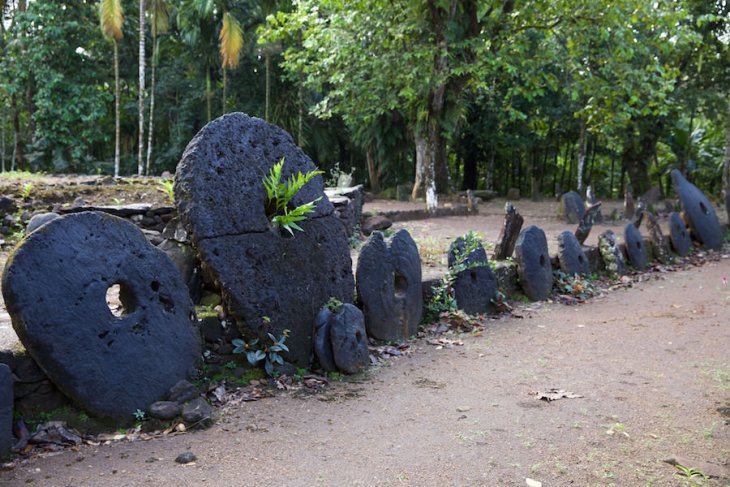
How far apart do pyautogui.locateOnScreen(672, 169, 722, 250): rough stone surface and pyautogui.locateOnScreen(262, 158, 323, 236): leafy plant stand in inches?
357

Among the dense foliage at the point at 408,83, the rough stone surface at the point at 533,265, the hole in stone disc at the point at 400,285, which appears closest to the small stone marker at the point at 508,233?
the rough stone surface at the point at 533,265

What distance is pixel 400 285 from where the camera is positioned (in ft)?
19.7

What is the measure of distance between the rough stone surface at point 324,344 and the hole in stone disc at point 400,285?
1.10 metres

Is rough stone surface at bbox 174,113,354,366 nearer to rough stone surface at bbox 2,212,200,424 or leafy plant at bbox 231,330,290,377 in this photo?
leafy plant at bbox 231,330,290,377

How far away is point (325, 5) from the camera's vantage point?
13.2 m

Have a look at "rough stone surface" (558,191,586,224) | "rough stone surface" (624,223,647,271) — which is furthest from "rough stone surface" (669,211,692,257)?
"rough stone surface" (558,191,586,224)

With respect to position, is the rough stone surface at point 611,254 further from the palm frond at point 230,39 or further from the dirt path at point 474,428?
the palm frond at point 230,39

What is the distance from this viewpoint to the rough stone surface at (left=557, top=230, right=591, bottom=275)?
8.52m

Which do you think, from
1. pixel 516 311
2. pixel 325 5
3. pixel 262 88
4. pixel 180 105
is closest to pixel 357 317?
pixel 516 311

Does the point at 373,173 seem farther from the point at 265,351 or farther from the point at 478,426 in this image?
the point at 478,426

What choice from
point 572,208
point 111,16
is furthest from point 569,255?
point 111,16

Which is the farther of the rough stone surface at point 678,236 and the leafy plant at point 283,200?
the rough stone surface at point 678,236

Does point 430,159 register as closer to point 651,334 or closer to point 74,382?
point 651,334

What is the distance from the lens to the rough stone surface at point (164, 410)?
3.88 meters
